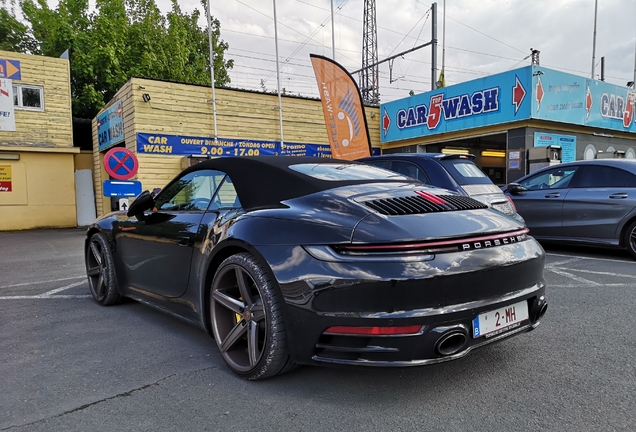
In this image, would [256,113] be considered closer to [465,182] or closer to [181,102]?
[181,102]

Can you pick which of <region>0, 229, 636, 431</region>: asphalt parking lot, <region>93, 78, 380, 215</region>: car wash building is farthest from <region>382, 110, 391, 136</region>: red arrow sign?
<region>0, 229, 636, 431</region>: asphalt parking lot

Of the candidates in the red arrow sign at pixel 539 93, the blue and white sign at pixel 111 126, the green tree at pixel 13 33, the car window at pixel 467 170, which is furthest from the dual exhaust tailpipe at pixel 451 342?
the green tree at pixel 13 33

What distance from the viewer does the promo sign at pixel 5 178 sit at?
A: 49.5ft

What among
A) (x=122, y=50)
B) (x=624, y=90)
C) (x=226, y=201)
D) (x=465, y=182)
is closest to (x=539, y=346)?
(x=226, y=201)

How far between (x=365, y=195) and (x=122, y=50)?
25.0 m

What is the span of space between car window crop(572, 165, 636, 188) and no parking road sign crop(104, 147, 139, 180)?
839 cm

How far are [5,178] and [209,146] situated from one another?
7276 millimetres

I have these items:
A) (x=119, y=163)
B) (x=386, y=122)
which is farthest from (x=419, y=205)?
(x=386, y=122)

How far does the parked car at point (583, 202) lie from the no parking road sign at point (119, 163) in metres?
7.48

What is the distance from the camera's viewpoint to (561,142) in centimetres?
1355

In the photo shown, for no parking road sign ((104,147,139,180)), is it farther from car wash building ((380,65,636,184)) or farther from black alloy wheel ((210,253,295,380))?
car wash building ((380,65,636,184))

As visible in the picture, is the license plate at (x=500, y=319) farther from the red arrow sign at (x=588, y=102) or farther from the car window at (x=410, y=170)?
the red arrow sign at (x=588, y=102)

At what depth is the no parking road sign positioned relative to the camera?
8992 millimetres

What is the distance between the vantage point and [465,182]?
18.2 feet
